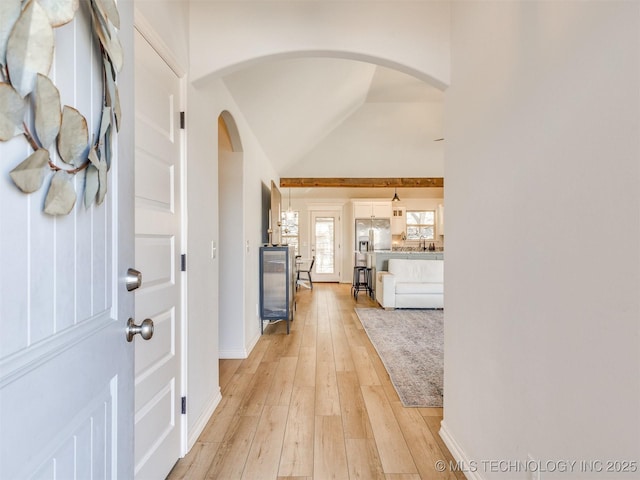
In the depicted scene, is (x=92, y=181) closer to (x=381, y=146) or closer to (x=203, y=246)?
(x=203, y=246)

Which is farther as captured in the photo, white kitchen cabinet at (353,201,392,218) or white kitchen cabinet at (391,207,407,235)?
white kitchen cabinet at (391,207,407,235)

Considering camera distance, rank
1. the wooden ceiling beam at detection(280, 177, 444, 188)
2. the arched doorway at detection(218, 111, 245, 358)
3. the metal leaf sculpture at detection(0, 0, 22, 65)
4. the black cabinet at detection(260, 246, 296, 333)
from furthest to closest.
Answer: the wooden ceiling beam at detection(280, 177, 444, 188), the black cabinet at detection(260, 246, 296, 333), the arched doorway at detection(218, 111, 245, 358), the metal leaf sculpture at detection(0, 0, 22, 65)

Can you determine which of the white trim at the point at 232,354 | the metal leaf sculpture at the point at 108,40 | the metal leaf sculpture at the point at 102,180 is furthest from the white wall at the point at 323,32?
the white trim at the point at 232,354

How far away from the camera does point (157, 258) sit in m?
1.65

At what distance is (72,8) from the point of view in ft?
1.99

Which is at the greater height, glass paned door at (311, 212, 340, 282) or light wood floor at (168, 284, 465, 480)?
glass paned door at (311, 212, 340, 282)

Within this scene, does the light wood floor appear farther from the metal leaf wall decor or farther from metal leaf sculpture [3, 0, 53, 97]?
metal leaf sculpture [3, 0, 53, 97]

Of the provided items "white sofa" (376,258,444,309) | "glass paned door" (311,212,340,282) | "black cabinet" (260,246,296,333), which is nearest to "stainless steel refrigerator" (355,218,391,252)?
"glass paned door" (311,212,340,282)

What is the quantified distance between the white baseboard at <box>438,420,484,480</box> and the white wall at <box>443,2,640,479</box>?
2 cm

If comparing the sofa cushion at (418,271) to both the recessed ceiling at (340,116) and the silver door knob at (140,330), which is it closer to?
the recessed ceiling at (340,116)

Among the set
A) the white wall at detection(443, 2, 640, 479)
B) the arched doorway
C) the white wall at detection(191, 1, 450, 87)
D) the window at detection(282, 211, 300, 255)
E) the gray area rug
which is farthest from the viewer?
the window at detection(282, 211, 300, 255)

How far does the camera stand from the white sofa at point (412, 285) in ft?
19.1

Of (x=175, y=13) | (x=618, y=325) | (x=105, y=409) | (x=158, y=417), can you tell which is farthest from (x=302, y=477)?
(x=175, y=13)

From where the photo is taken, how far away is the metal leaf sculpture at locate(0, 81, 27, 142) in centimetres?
50
